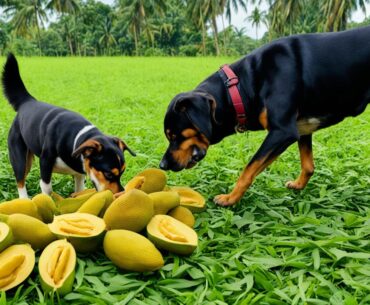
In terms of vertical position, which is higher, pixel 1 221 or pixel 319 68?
pixel 319 68

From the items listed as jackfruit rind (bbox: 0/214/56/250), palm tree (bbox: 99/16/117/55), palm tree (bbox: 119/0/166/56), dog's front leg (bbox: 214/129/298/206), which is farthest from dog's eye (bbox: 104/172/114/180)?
palm tree (bbox: 99/16/117/55)

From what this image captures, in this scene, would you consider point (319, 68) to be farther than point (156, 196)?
Yes

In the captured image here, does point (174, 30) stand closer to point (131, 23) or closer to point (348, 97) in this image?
point (131, 23)

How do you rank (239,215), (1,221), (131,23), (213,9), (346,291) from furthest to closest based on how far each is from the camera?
(131,23) < (213,9) < (239,215) < (1,221) < (346,291)

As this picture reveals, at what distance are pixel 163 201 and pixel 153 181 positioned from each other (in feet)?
1.40

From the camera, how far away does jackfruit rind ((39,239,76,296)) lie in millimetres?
2126

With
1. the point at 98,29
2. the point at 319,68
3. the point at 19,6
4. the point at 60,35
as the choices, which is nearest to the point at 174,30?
the point at 98,29

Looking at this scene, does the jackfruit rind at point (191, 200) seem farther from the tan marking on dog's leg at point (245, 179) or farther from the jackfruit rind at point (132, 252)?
the jackfruit rind at point (132, 252)

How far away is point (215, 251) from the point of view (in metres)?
2.70

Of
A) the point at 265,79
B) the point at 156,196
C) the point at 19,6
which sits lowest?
the point at 156,196

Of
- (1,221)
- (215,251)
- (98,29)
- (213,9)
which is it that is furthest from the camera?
(98,29)

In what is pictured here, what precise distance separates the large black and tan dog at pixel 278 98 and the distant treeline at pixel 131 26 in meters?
34.2

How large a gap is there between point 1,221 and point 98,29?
63.1 m

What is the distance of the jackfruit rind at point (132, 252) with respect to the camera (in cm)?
229
